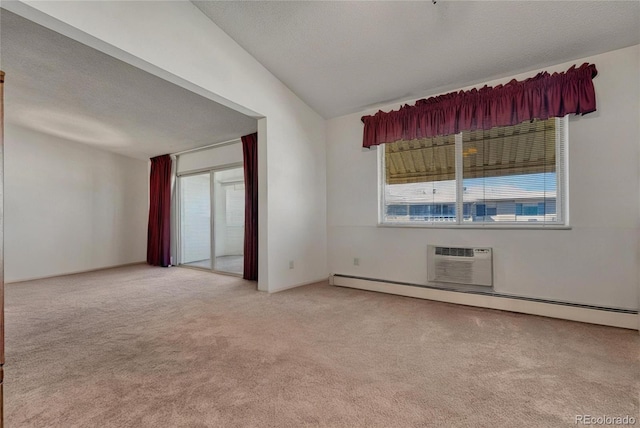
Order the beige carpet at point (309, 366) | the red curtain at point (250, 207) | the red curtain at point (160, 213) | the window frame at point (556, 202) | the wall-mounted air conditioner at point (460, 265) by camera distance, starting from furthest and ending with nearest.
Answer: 1. the red curtain at point (160, 213)
2. the red curtain at point (250, 207)
3. the wall-mounted air conditioner at point (460, 265)
4. the window frame at point (556, 202)
5. the beige carpet at point (309, 366)

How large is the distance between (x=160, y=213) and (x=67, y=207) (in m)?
1.54

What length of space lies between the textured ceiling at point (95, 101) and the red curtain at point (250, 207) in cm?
29

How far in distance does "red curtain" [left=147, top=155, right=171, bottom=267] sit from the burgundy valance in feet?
14.5

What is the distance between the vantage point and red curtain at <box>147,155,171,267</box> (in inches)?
242

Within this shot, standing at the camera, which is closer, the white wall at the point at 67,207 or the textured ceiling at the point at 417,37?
the textured ceiling at the point at 417,37

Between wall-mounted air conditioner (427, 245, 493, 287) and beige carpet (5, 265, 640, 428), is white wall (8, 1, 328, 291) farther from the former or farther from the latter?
wall-mounted air conditioner (427, 245, 493, 287)

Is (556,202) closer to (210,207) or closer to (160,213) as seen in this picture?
(210,207)

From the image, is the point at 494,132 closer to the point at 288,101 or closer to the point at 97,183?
the point at 288,101

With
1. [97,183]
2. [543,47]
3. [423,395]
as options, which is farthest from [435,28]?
[97,183]

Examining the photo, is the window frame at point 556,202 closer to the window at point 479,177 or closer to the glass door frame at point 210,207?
the window at point 479,177

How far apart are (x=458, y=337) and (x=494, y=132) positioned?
2335mm

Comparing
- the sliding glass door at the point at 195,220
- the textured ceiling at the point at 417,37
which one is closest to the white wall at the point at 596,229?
the textured ceiling at the point at 417,37

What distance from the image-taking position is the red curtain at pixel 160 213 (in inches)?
242

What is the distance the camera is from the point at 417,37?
2.88 metres
